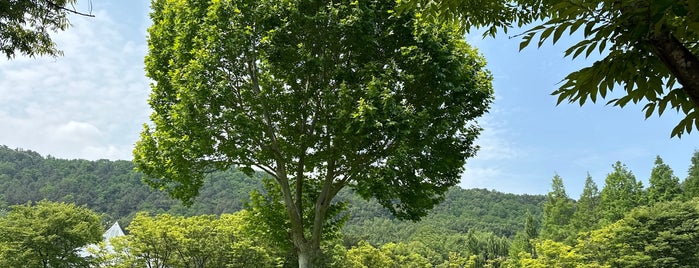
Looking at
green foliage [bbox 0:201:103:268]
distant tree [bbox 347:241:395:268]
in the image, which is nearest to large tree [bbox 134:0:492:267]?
green foliage [bbox 0:201:103:268]

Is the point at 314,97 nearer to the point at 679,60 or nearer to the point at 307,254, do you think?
the point at 307,254

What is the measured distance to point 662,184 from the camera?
4188 centimetres

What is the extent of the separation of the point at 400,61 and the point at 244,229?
5199 millimetres

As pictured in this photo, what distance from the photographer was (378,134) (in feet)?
25.5

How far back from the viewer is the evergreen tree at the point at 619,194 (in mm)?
42969

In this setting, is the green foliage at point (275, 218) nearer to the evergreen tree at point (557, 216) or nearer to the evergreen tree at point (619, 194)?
the evergreen tree at point (619, 194)

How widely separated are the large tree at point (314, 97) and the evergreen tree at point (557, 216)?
1971 inches

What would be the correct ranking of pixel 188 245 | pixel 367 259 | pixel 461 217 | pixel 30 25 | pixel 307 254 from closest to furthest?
pixel 30 25 → pixel 307 254 → pixel 188 245 → pixel 367 259 → pixel 461 217

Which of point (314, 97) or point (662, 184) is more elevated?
point (662, 184)

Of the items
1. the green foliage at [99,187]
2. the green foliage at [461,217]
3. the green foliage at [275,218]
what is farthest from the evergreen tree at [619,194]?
the green foliage at [99,187]

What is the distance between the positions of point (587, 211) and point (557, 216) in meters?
5.81

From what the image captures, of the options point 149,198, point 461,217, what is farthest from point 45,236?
point 461,217

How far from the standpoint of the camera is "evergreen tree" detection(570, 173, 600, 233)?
162ft

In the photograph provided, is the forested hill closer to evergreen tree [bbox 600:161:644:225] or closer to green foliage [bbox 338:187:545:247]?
green foliage [bbox 338:187:545:247]
